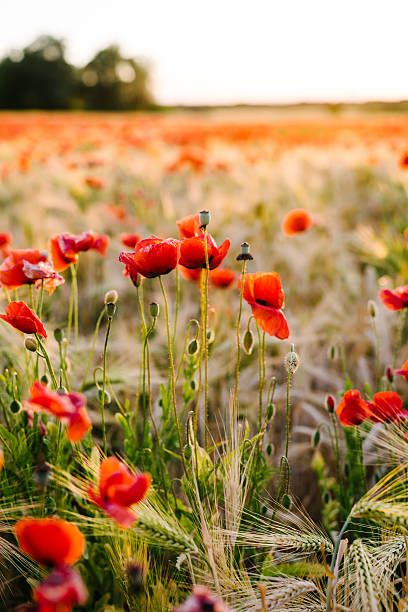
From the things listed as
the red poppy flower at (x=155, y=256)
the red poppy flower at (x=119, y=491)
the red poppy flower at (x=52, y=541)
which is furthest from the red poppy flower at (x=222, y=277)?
the red poppy flower at (x=52, y=541)

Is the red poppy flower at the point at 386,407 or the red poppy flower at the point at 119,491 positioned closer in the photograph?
the red poppy flower at the point at 119,491

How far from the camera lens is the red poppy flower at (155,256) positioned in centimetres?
68

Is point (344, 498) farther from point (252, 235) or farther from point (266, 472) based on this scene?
point (252, 235)

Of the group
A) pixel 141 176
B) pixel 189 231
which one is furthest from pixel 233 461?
pixel 141 176

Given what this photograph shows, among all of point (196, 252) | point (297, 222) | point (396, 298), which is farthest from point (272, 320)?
point (297, 222)

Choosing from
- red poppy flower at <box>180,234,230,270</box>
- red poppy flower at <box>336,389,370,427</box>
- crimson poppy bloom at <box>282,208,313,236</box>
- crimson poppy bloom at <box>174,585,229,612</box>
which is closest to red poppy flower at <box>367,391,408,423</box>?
red poppy flower at <box>336,389,370,427</box>

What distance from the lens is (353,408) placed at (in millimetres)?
764

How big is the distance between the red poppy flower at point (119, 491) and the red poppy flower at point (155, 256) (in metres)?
0.26

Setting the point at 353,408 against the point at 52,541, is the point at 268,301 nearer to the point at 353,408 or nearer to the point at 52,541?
the point at 353,408

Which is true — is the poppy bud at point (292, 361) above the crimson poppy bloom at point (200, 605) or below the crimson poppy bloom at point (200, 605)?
above

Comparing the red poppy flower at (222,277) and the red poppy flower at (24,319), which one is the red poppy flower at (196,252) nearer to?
the red poppy flower at (24,319)

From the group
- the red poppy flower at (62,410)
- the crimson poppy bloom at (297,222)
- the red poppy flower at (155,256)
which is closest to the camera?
the red poppy flower at (62,410)

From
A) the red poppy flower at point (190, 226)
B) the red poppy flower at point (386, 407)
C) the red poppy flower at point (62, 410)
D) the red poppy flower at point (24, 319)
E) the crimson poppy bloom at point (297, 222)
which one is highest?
the red poppy flower at point (190, 226)

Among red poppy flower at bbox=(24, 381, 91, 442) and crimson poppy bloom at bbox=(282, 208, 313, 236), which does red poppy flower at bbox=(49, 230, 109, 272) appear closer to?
red poppy flower at bbox=(24, 381, 91, 442)
